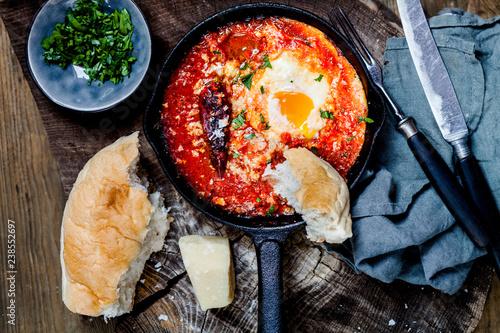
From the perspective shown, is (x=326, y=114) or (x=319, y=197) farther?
(x=326, y=114)

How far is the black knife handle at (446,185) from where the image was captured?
3066 millimetres

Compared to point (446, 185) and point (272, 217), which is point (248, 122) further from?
point (446, 185)

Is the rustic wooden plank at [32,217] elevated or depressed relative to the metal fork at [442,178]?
depressed

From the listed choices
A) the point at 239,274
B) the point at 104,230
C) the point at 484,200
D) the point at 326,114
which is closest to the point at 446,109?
the point at 484,200

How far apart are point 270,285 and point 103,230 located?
138 cm

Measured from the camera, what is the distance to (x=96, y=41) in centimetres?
344

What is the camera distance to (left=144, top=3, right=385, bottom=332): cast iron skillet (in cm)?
305

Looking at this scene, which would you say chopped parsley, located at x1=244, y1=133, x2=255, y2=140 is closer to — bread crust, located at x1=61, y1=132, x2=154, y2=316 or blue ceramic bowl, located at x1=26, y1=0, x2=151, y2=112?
bread crust, located at x1=61, y1=132, x2=154, y2=316

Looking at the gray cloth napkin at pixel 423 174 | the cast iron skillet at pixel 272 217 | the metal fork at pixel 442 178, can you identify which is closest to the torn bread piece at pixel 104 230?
the cast iron skillet at pixel 272 217

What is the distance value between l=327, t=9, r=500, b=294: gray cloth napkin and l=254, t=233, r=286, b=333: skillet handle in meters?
0.65

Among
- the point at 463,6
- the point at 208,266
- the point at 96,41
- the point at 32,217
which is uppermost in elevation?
the point at 463,6

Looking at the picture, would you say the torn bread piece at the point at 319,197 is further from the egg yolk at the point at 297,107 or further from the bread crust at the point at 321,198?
the egg yolk at the point at 297,107

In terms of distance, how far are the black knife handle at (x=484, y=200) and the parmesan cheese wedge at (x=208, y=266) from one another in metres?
2.01

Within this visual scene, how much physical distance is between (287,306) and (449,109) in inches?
85.4
